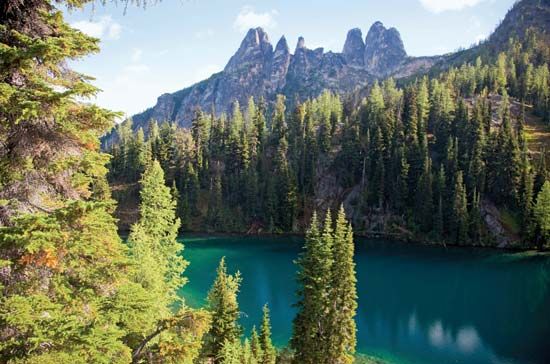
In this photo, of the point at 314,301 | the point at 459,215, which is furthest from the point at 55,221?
the point at 459,215

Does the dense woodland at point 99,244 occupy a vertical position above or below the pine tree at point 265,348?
above

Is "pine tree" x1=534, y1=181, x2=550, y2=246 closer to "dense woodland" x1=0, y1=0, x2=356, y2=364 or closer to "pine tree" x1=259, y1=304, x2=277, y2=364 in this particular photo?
"pine tree" x1=259, y1=304, x2=277, y2=364

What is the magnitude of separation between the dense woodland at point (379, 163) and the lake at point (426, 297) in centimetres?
1422

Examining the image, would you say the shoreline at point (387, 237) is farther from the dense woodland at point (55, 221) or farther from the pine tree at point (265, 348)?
the dense woodland at point (55, 221)

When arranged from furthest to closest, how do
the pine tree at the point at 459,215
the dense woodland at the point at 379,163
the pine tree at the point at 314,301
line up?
the dense woodland at the point at 379,163, the pine tree at the point at 459,215, the pine tree at the point at 314,301

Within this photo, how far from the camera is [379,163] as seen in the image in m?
112

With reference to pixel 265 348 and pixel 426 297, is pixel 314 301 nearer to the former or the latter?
pixel 265 348

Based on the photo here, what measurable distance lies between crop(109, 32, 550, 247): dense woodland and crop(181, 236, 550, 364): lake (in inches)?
560

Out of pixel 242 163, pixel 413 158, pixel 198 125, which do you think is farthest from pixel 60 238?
pixel 198 125

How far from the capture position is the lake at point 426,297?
4212 cm

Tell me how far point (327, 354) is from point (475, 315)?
31059 mm

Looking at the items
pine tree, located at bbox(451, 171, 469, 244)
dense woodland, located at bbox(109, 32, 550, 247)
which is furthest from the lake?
dense woodland, located at bbox(109, 32, 550, 247)

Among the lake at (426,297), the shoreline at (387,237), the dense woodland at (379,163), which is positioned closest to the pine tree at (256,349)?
the lake at (426,297)

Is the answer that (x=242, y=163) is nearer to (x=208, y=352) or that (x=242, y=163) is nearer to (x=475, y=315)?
(x=475, y=315)
